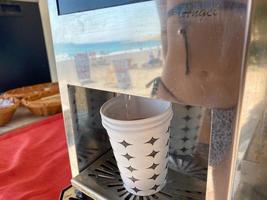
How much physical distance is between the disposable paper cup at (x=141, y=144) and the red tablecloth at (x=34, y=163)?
0.76ft

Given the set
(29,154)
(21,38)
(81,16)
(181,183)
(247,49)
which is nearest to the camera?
(247,49)

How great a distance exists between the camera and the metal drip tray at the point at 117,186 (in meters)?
0.37

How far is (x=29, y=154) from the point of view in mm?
662

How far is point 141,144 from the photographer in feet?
1.06

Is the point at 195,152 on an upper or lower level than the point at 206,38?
lower

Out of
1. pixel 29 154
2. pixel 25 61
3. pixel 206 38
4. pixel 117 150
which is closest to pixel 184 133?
pixel 117 150

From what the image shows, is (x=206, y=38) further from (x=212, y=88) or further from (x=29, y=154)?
(x=29, y=154)

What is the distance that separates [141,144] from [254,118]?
15 centimetres

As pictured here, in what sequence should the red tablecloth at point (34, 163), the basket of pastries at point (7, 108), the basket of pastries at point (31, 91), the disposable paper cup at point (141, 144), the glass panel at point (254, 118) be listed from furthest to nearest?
1. the basket of pastries at point (31, 91)
2. the basket of pastries at point (7, 108)
3. the red tablecloth at point (34, 163)
4. the disposable paper cup at point (141, 144)
5. the glass panel at point (254, 118)

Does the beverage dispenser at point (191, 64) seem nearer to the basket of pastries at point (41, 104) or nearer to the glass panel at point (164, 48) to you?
the glass panel at point (164, 48)

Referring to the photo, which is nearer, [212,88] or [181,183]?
[212,88]

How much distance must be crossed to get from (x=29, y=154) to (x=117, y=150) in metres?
0.43

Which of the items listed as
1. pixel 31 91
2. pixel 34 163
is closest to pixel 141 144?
pixel 34 163

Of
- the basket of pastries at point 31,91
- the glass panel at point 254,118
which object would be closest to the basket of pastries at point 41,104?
the basket of pastries at point 31,91
